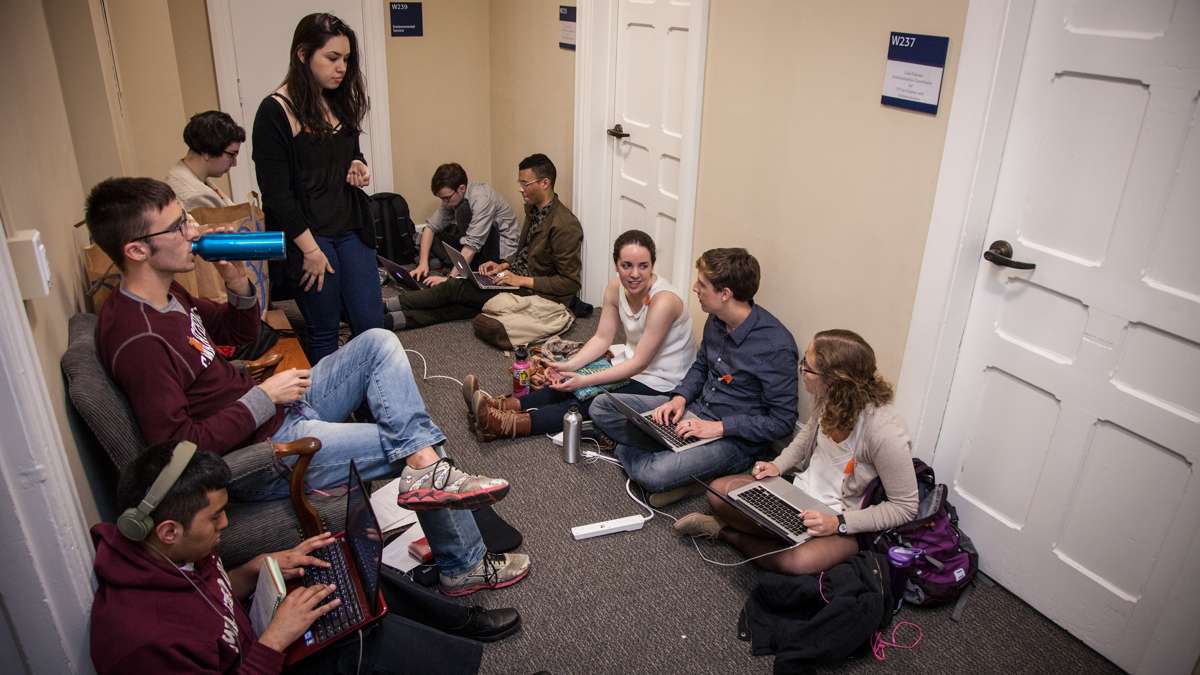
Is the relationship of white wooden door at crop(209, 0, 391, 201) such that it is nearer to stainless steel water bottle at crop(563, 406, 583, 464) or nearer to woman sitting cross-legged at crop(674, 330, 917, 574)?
stainless steel water bottle at crop(563, 406, 583, 464)

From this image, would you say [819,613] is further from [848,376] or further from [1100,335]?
[1100,335]

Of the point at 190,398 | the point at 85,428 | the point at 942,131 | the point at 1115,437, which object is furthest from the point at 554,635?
the point at 942,131

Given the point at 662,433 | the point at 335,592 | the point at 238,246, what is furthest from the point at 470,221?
the point at 335,592

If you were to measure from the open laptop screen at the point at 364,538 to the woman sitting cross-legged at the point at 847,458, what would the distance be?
124cm

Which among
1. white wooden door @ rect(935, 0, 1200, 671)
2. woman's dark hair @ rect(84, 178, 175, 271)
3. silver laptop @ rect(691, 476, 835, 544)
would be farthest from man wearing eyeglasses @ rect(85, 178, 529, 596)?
white wooden door @ rect(935, 0, 1200, 671)

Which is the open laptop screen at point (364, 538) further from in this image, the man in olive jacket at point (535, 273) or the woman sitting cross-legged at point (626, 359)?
the man in olive jacket at point (535, 273)

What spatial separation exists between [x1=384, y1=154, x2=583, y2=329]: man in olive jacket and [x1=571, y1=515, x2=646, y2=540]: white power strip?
1.83 m

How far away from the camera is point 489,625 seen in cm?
220

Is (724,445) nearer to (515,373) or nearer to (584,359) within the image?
(584,359)

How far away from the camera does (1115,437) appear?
212 centimetres

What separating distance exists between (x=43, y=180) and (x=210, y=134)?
1195 mm

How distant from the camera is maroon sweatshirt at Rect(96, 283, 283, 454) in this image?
6.12 ft

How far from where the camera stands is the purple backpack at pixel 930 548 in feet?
7.63

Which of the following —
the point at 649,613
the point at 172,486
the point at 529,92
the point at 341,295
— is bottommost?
the point at 649,613
